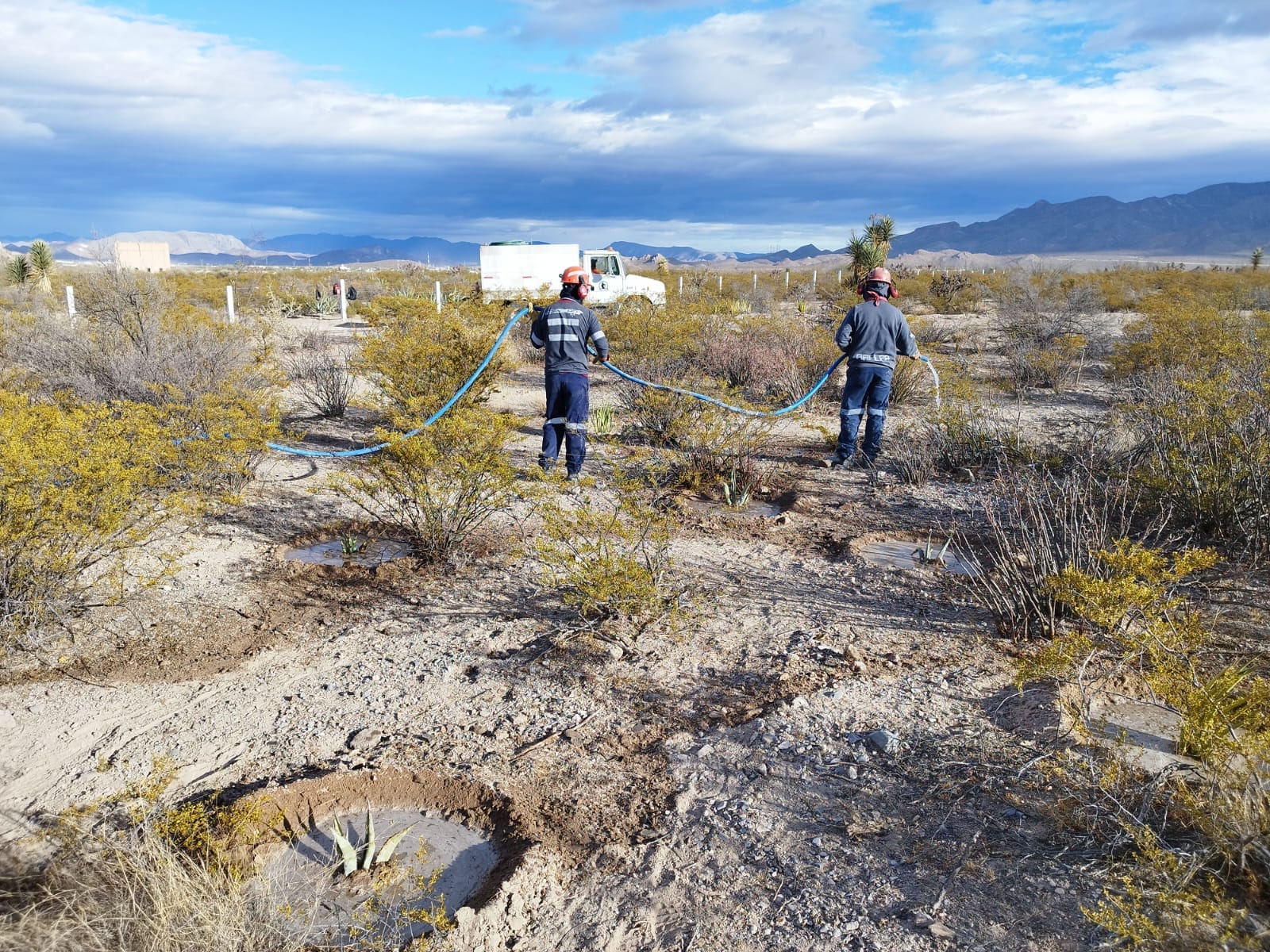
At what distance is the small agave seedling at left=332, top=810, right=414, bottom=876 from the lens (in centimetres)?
296

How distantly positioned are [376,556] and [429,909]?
3.40 metres

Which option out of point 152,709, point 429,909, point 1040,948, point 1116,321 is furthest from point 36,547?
point 1116,321

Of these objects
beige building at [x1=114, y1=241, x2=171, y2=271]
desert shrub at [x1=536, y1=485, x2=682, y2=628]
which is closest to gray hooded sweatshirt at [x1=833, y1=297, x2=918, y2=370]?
desert shrub at [x1=536, y1=485, x2=682, y2=628]

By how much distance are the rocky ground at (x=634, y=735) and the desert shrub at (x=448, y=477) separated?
271 mm

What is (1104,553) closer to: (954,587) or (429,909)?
(954,587)

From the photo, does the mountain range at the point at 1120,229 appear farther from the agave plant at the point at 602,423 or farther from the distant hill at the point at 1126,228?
the agave plant at the point at 602,423

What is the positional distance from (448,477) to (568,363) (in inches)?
87.8

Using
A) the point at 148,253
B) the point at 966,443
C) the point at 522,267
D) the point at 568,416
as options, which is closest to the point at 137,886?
the point at 568,416

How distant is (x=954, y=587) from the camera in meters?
5.33

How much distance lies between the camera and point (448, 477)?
18.4 ft

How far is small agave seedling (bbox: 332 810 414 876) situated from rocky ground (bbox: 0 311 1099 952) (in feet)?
1.20

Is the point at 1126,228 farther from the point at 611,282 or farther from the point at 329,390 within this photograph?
the point at 329,390

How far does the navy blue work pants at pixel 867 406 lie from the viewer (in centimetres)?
812

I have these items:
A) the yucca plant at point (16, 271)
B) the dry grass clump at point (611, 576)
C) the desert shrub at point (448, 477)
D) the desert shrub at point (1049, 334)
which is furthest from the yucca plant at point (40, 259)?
the desert shrub at point (1049, 334)
